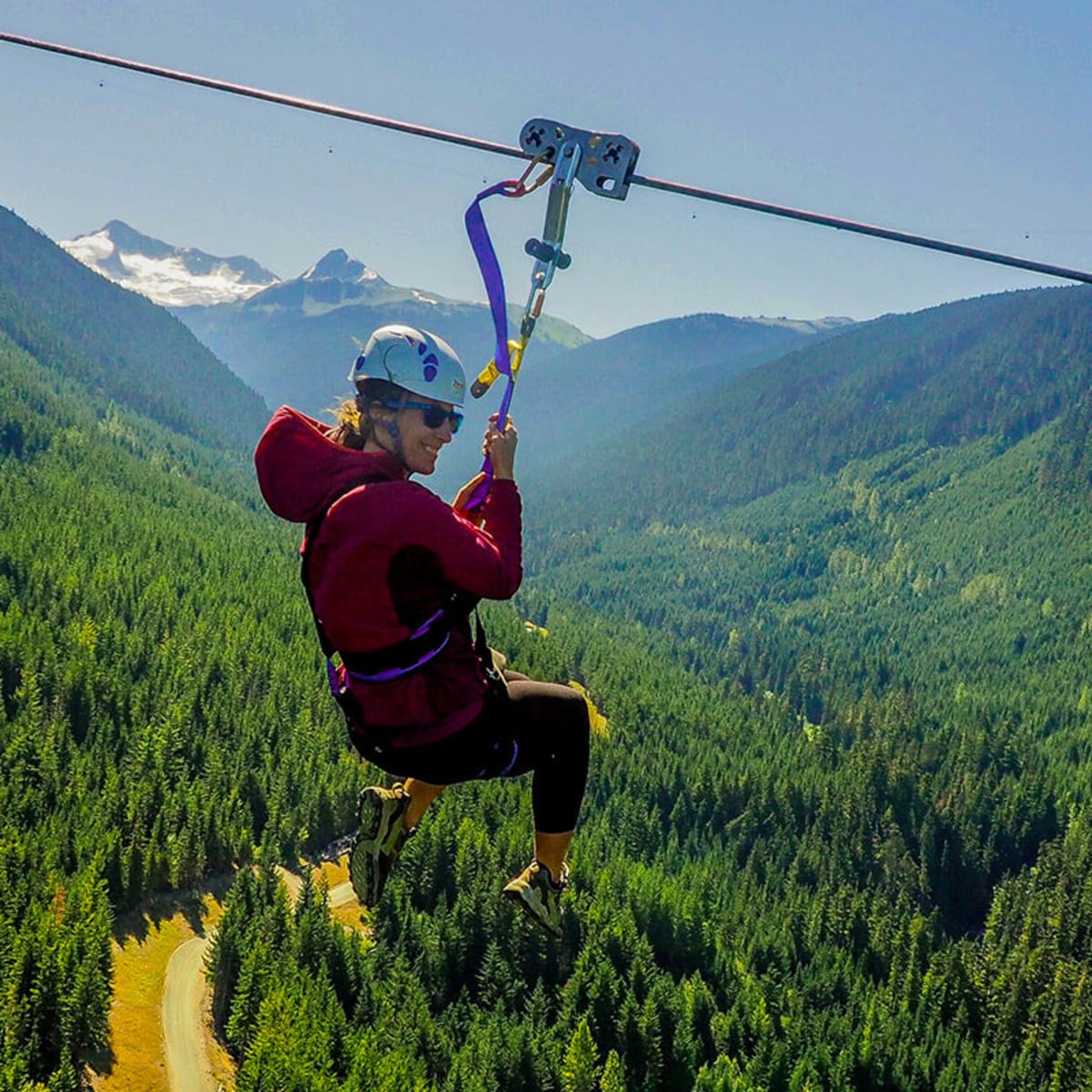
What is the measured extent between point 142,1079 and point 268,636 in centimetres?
6070

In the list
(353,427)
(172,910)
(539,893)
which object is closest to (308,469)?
(353,427)

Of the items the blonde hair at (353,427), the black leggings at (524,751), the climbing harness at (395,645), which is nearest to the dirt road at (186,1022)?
the black leggings at (524,751)

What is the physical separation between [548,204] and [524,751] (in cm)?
390

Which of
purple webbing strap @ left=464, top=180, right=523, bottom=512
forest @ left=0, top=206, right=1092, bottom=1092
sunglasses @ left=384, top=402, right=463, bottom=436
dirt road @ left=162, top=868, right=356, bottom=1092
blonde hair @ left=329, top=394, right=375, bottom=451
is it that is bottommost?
dirt road @ left=162, top=868, right=356, bottom=1092

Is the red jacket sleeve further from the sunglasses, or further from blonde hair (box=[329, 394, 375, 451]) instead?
blonde hair (box=[329, 394, 375, 451])

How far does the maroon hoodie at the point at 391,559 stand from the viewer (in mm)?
6473

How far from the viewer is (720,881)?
89.5 meters

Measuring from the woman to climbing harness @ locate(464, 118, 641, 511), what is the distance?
0.36 m

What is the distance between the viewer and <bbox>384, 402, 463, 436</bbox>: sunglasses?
710 centimetres

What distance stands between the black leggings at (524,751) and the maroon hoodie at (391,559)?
0.16 m

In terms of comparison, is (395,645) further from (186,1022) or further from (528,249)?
(186,1022)

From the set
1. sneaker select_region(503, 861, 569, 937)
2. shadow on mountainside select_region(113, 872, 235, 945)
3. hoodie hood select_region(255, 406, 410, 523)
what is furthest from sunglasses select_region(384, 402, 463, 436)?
shadow on mountainside select_region(113, 872, 235, 945)

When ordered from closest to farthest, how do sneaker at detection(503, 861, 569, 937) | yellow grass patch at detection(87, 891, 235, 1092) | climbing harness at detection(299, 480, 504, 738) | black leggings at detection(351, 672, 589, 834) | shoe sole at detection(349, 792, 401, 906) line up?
climbing harness at detection(299, 480, 504, 738) → black leggings at detection(351, 672, 589, 834) → sneaker at detection(503, 861, 569, 937) → shoe sole at detection(349, 792, 401, 906) → yellow grass patch at detection(87, 891, 235, 1092)

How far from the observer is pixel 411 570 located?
6.66 metres
